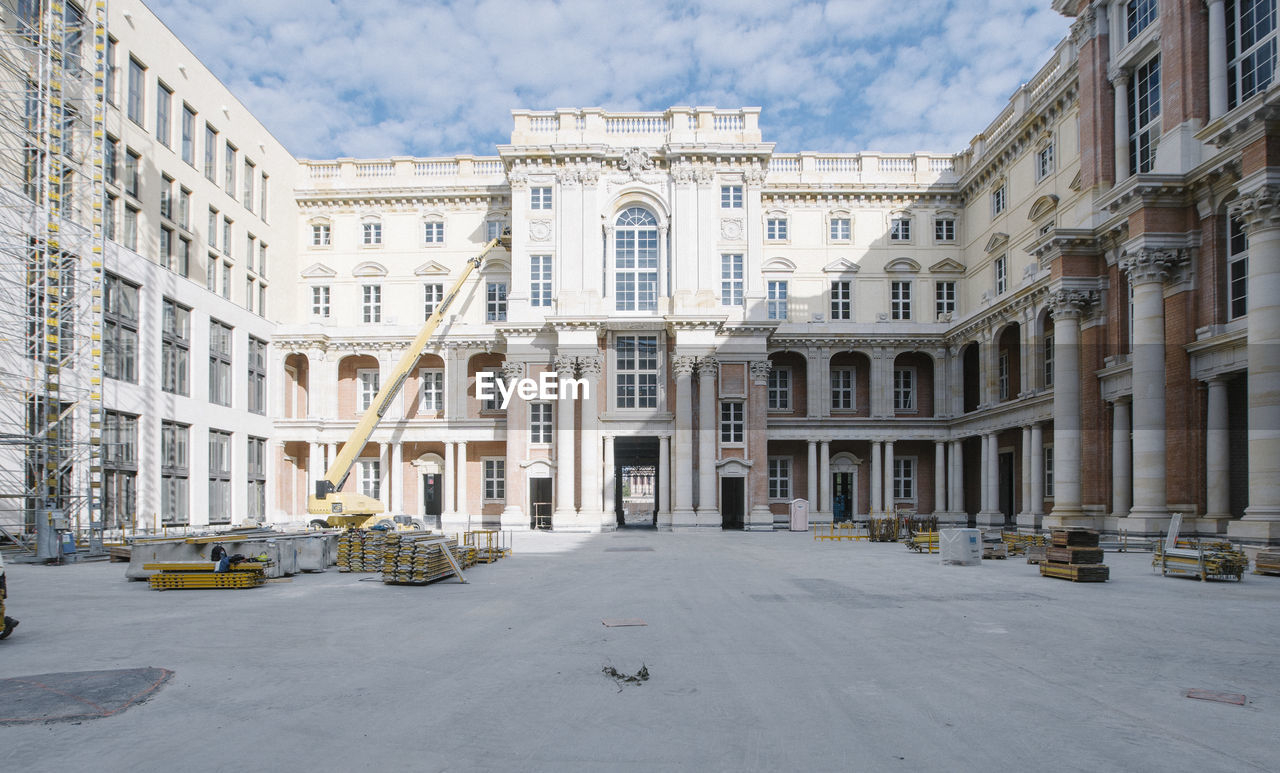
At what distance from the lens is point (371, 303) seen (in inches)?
2072

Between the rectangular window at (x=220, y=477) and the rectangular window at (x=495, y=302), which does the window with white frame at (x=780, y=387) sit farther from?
the rectangular window at (x=220, y=477)

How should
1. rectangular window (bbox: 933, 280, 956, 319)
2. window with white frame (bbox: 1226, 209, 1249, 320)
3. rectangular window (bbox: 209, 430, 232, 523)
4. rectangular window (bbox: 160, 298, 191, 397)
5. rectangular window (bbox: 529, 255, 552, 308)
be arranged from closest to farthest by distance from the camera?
window with white frame (bbox: 1226, 209, 1249, 320) < rectangular window (bbox: 160, 298, 191, 397) < rectangular window (bbox: 209, 430, 232, 523) < rectangular window (bbox: 529, 255, 552, 308) < rectangular window (bbox: 933, 280, 956, 319)

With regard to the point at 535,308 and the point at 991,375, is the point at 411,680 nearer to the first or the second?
the point at 535,308

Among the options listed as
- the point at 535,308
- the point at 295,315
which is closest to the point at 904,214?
the point at 535,308

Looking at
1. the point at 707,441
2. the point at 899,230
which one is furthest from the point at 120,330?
the point at 899,230

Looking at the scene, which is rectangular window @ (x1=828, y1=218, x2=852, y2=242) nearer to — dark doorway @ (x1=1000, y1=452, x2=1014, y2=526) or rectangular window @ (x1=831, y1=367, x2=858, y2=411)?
rectangular window @ (x1=831, y1=367, x2=858, y2=411)

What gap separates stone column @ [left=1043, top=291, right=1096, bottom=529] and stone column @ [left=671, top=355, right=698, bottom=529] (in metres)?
17.5

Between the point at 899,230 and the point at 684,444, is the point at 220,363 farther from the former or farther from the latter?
the point at 899,230

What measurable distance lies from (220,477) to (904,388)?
38.4m

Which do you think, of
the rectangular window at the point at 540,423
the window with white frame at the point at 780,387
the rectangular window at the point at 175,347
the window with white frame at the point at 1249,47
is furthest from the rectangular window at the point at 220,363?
the window with white frame at the point at 1249,47

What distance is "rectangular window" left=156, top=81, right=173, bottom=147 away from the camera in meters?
39.0

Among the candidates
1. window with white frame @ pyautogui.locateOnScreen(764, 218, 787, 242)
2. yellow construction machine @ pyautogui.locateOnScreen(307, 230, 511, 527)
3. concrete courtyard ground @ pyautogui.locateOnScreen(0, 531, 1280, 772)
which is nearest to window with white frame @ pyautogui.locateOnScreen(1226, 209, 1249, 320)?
concrete courtyard ground @ pyautogui.locateOnScreen(0, 531, 1280, 772)

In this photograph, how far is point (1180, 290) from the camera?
28.4 m

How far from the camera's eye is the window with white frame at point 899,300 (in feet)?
170
